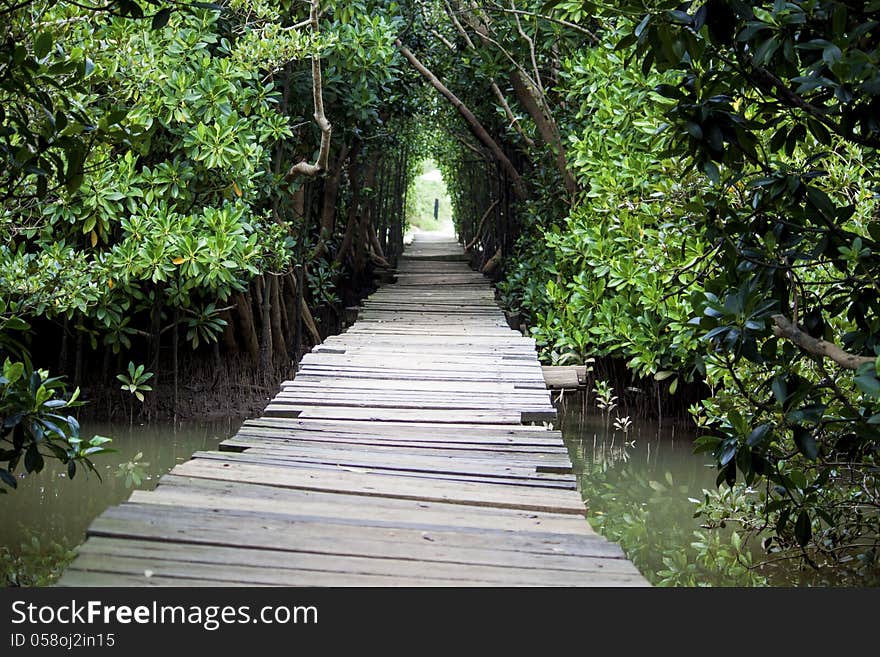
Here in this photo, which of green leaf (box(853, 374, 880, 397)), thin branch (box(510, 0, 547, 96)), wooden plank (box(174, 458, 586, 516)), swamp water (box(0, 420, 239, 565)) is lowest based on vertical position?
swamp water (box(0, 420, 239, 565))

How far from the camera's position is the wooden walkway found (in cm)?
221

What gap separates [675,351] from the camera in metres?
5.42

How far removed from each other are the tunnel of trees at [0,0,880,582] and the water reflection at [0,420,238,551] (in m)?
0.38

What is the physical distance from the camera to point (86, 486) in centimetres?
486

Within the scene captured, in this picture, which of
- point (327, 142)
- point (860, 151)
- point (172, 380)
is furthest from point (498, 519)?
point (172, 380)

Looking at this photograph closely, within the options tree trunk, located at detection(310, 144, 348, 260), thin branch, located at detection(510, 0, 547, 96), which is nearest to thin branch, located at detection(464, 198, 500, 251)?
tree trunk, located at detection(310, 144, 348, 260)

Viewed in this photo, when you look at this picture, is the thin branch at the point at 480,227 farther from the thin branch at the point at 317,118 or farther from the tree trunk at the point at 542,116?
the thin branch at the point at 317,118

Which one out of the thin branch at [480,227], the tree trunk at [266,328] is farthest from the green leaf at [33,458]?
the thin branch at [480,227]

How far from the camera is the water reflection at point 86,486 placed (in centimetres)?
423

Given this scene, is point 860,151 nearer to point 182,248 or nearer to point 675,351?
point 675,351

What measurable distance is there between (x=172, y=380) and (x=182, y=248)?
6.53 feet

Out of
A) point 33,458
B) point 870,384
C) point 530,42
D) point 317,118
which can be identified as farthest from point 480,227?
point 870,384

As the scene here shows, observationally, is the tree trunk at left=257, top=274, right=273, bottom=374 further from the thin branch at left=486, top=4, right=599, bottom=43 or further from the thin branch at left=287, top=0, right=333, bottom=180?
the thin branch at left=486, top=4, right=599, bottom=43

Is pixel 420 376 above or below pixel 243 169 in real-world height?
below
